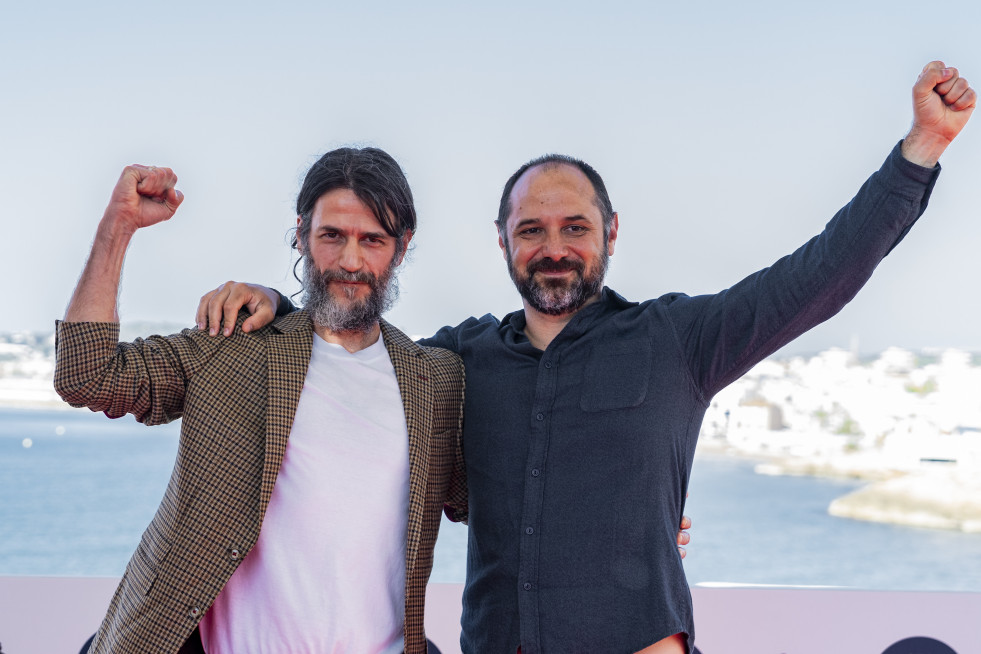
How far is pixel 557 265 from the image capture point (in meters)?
2.10

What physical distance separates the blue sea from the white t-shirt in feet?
58.0

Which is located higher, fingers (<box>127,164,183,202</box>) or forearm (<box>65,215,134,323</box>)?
fingers (<box>127,164,183,202</box>)

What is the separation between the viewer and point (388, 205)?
2092 mm

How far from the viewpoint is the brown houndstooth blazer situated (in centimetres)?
170

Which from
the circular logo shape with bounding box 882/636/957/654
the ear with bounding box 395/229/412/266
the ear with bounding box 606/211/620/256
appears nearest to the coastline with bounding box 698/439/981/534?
the circular logo shape with bounding box 882/636/957/654

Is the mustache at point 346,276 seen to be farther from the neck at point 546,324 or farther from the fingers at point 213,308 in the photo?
the neck at point 546,324

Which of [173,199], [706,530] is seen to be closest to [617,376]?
[173,199]

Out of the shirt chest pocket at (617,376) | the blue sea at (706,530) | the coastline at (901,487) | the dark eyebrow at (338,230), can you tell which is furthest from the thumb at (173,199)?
the coastline at (901,487)

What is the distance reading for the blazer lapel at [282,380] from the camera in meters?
1.78

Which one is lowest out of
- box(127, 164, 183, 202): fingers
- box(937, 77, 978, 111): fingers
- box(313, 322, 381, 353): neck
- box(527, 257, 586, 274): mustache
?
box(313, 322, 381, 353): neck

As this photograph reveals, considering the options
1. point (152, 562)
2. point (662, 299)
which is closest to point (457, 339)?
point (662, 299)

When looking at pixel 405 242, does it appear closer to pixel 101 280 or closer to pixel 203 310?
pixel 203 310

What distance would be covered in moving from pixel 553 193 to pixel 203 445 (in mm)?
990

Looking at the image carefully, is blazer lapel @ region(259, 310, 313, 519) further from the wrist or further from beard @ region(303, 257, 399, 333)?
the wrist
